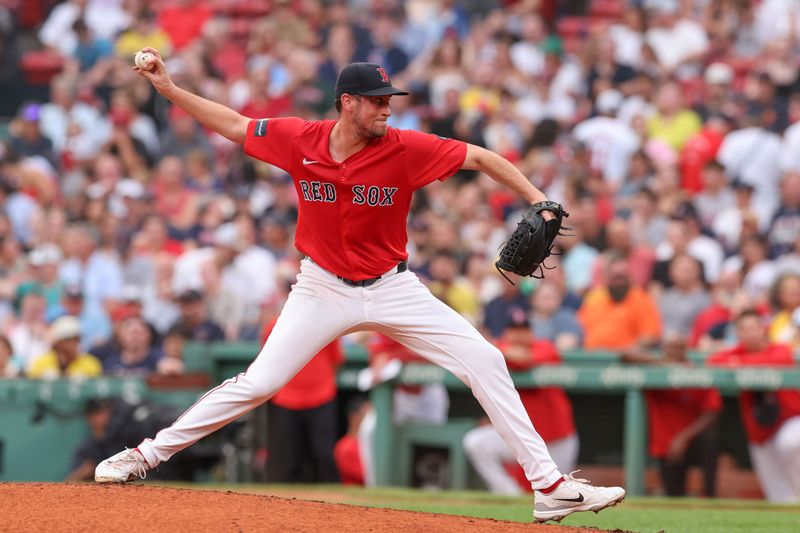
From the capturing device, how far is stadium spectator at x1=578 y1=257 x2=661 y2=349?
438 inches

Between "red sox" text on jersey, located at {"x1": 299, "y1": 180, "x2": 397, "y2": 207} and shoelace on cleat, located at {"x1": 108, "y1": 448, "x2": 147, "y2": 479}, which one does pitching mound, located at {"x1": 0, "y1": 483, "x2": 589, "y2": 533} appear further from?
"red sox" text on jersey, located at {"x1": 299, "y1": 180, "x2": 397, "y2": 207}

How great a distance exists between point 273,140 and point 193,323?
19.4 feet

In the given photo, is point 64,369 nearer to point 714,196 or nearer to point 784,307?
point 784,307

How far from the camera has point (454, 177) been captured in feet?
47.6

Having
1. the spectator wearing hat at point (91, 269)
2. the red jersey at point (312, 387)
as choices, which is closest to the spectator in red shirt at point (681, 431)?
the red jersey at point (312, 387)

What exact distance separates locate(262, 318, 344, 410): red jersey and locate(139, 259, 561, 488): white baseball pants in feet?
14.0

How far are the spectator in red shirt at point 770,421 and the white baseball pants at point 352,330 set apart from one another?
389 centimetres

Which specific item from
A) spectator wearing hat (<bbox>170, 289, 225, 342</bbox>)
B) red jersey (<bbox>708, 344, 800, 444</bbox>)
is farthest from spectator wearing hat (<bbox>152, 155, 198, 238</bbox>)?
red jersey (<bbox>708, 344, 800, 444</bbox>)

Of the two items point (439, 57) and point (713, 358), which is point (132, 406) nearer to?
point (713, 358)

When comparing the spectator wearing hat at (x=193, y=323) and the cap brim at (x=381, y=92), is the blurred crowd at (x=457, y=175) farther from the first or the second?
the cap brim at (x=381, y=92)

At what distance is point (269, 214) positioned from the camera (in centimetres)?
1408

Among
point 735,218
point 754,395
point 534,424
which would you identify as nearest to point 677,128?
point 735,218

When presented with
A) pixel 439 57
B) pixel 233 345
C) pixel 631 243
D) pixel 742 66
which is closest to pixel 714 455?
pixel 631 243

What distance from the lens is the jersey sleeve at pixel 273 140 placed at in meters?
6.42
